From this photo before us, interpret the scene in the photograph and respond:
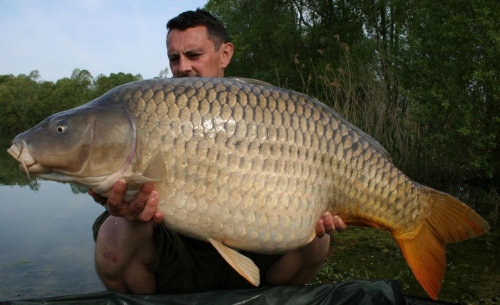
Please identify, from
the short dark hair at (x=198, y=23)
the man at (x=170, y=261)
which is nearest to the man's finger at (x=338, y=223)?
the man at (x=170, y=261)

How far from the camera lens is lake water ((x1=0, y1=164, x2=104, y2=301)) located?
8.41 ft

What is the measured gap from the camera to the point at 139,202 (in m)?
1.31

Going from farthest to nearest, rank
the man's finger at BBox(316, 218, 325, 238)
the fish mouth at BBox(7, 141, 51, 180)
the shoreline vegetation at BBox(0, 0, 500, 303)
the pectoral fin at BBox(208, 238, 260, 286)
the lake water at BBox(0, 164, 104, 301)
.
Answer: the shoreline vegetation at BBox(0, 0, 500, 303) < the lake water at BBox(0, 164, 104, 301) < the man's finger at BBox(316, 218, 325, 238) < the pectoral fin at BBox(208, 238, 260, 286) < the fish mouth at BBox(7, 141, 51, 180)

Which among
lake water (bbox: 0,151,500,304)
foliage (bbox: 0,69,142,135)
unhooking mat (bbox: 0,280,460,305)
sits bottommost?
lake water (bbox: 0,151,500,304)

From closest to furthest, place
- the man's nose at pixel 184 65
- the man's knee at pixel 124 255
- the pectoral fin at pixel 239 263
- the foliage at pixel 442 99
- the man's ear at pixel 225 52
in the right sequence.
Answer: the pectoral fin at pixel 239 263 → the man's knee at pixel 124 255 → the man's nose at pixel 184 65 → the man's ear at pixel 225 52 → the foliage at pixel 442 99

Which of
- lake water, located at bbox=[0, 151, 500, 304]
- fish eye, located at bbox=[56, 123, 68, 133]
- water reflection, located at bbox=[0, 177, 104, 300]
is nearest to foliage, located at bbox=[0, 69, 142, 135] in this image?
water reflection, located at bbox=[0, 177, 104, 300]

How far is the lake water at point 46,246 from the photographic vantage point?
2562 millimetres

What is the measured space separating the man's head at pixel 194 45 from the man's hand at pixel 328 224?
100 centimetres

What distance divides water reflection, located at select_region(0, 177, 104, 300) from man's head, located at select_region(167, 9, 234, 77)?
4.24ft

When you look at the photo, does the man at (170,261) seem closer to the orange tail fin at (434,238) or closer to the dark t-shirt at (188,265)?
the dark t-shirt at (188,265)

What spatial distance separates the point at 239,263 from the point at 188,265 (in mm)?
470

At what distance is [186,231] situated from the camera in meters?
1.32

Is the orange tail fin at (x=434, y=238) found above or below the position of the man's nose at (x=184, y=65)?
below

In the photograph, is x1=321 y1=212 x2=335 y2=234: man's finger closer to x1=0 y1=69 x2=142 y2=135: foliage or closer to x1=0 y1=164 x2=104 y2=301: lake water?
x1=0 y1=164 x2=104 y2=301: lake water
